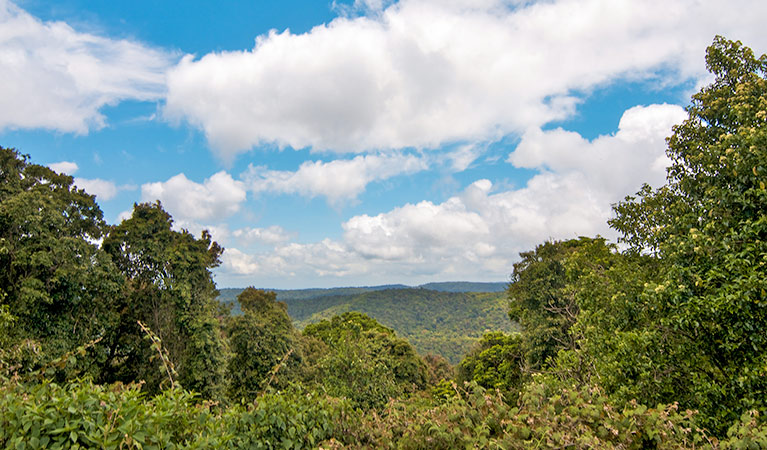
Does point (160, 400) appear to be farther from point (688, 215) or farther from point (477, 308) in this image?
point (477, 308)

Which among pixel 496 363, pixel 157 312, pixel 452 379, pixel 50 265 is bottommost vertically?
pixel 496 363

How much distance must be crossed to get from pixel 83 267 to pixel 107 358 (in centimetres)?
484

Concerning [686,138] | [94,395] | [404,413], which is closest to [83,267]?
[94,395]

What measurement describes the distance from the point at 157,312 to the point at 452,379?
14.9 meters

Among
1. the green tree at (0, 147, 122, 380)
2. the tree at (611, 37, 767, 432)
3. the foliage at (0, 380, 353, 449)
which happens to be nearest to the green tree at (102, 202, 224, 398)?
the green tree at (0, 147, 122, 380)

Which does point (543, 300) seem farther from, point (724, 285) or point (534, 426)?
point (534, 426)

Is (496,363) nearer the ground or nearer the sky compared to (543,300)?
nearer the ground

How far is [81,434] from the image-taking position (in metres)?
2.56

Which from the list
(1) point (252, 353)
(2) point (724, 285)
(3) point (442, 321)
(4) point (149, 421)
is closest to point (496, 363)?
(1) point (252, 353)

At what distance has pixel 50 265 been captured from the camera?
45.5 feet

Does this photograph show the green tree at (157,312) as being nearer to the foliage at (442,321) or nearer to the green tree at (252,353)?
the green tree at (252,353)

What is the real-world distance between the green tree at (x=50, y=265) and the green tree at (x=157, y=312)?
1175 millimetres

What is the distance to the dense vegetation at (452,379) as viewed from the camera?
112 inches

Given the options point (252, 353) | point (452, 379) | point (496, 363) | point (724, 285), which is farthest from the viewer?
point (496, 363)
